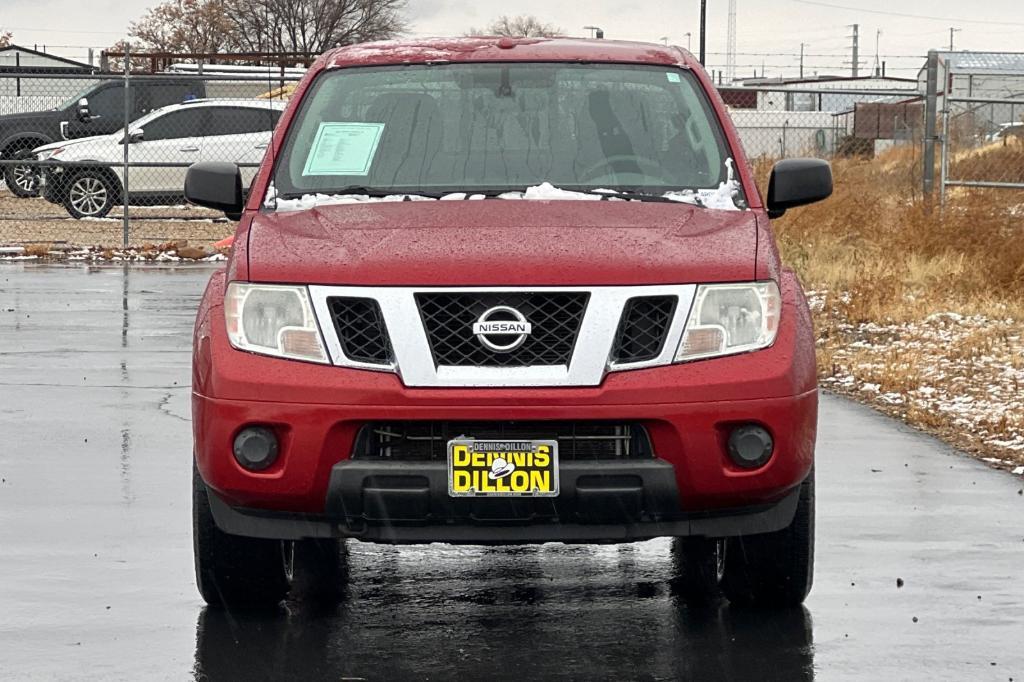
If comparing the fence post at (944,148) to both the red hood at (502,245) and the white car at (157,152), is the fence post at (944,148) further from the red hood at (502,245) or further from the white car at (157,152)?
→ the red hood at (502,245)

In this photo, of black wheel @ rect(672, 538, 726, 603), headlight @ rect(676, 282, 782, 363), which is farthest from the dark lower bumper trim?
black wheel @ rect(672, 538, 726, 603)

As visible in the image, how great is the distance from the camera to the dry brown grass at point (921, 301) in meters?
10.4

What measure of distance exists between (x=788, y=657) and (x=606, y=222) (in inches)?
54.2

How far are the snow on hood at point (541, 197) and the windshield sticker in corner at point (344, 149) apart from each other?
0.63 feet

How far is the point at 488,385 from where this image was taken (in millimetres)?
5363

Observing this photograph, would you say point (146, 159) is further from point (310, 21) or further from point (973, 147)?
point (310, 21)

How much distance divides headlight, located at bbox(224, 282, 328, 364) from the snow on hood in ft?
2.12

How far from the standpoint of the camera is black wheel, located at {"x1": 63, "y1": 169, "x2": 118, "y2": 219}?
2566 centimetres

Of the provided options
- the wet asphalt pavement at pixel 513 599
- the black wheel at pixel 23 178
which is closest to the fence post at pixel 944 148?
the wet asphalt pavement at pixel 513 599

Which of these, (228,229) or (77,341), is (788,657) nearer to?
(77,341)

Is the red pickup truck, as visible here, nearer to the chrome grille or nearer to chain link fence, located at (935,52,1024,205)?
the chrome grille

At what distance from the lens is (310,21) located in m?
79.4

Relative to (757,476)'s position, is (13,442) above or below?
below

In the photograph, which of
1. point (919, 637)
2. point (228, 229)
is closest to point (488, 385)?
point (919, 637)
